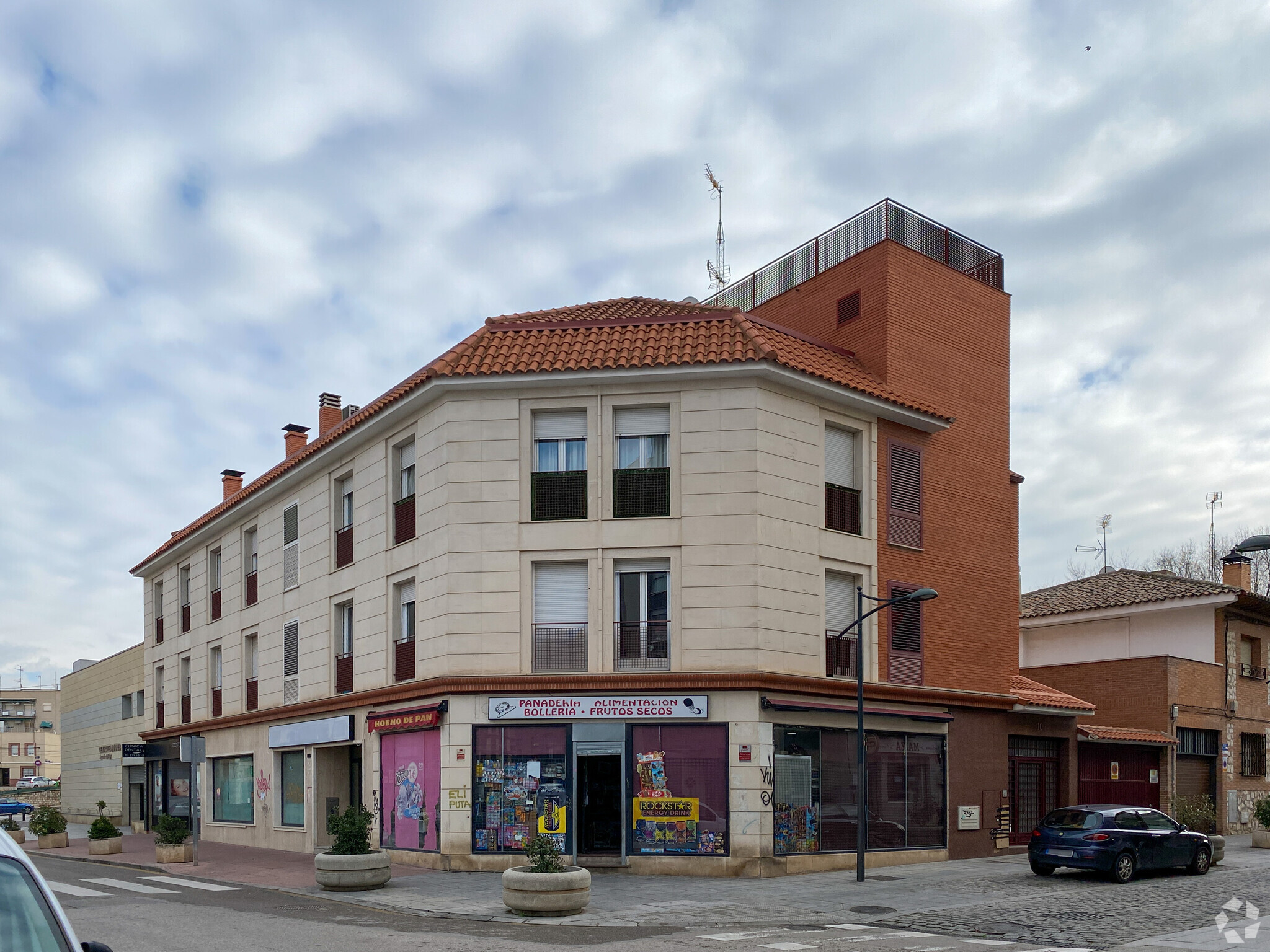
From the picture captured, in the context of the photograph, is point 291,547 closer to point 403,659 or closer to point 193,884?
point 403,659

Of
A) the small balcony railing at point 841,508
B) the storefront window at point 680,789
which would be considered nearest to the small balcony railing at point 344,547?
the storefront window at point 680,789

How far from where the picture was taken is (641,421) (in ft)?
72.8

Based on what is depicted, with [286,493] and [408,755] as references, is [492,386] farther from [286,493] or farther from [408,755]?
[286,493]

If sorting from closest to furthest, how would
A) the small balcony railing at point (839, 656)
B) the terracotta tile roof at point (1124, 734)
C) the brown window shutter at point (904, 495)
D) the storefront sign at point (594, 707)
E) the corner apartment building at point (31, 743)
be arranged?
the storefront sign at point (594, 707)
the small balcony railing at point (839, 656)
the brown window shutter at point (904, 495)
the terracotta tile roof at point (1124, 734)
the corner apartment building at point (31, 743)

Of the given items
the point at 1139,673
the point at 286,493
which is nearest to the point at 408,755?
the point at 286,493

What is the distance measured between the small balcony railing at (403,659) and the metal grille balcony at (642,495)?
17.1ft

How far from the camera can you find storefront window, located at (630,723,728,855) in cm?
2053

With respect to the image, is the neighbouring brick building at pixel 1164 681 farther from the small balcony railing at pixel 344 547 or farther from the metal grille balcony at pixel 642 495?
the small balcony railing at pixel 344 547

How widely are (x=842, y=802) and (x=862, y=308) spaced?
34.5 ft

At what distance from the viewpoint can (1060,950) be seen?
1259 cm

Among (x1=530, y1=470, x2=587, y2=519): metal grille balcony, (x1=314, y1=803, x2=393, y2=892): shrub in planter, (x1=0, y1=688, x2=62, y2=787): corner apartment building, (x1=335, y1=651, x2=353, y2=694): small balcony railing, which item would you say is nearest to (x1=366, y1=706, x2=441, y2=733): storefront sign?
(x1=335, y1=651, x2=353, y2=694): small balcony railing

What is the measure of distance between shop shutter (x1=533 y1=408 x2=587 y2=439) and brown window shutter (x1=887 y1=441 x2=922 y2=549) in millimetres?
6568

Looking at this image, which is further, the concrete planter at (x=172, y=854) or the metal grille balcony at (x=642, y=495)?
the concrete planter at (x=172, y=854)

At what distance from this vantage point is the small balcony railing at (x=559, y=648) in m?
21.5
